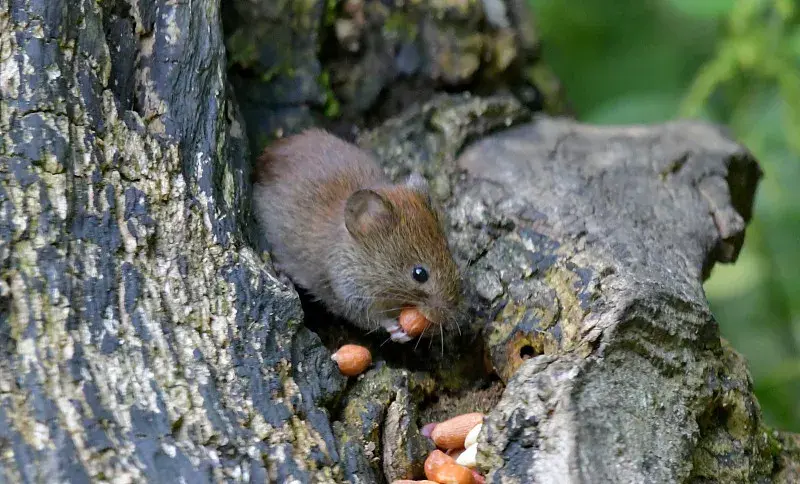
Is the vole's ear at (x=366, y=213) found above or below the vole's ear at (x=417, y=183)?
below

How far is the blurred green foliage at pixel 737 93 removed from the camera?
181 inches

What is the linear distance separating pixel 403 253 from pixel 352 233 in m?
0.28

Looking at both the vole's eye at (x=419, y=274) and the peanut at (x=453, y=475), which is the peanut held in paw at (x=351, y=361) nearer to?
the peanut at (x=453, y=475)

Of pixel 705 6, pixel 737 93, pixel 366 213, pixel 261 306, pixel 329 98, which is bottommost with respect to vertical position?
pixel 261 306

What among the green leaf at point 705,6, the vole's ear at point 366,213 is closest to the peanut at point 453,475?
the vole's ear at point 366,213

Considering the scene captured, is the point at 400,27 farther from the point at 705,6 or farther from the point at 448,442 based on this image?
the point at 448,442

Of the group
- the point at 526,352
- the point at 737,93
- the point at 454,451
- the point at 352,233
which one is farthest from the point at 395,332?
the point at 737,93

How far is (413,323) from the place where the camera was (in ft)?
11.2

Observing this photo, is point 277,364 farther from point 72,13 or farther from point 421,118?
point 421,118

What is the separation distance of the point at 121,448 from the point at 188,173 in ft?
3.50

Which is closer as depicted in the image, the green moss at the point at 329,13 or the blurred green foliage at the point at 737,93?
the green moss at the point at 329,13

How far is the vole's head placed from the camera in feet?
11.1

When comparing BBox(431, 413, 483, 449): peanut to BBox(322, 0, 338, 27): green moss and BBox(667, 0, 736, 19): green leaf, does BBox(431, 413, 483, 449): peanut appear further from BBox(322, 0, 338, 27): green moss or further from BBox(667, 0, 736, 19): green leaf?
BBox(667, 0, 736, 19): green leaf

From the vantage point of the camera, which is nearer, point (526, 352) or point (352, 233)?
point (526, 352)
